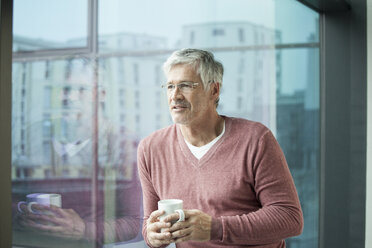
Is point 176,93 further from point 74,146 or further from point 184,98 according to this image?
point 74,146

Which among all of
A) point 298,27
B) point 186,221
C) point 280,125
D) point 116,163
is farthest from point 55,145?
point 186,221

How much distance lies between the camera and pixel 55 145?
2.96 meters

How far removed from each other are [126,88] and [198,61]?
2091mm

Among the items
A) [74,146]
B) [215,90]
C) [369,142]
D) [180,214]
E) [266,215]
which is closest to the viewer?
[180,214]

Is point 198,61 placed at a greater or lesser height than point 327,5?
lesser

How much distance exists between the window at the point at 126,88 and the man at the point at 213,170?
2.51ft

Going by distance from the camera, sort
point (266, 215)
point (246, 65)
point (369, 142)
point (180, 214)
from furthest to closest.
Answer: point (246, 65), point (369, 142), point (266, 215), point (180, 214)

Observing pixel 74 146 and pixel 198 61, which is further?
pixel 74 146

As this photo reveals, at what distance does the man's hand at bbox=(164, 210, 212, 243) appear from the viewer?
1.23 meters

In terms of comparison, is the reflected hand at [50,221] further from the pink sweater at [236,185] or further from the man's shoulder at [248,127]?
the man's shoulder at [248,127]

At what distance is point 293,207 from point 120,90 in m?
2.30

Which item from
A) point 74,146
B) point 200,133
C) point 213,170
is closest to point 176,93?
point 200,133

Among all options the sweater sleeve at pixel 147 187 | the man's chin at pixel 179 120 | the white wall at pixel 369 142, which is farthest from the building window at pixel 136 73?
the man's chin at pixel 179 120

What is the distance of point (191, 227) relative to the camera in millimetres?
1249
